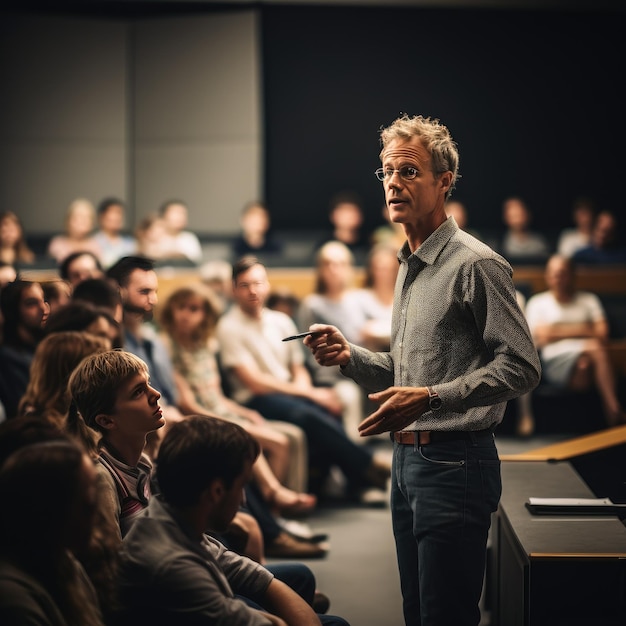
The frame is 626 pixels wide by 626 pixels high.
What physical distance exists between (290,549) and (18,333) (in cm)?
123

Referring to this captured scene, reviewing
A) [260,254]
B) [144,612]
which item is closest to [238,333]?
[144,612]

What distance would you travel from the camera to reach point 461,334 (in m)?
1.89

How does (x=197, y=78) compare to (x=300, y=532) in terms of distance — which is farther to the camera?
(x=197, y=78)

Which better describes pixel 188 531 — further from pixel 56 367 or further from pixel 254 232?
pixel 254 232

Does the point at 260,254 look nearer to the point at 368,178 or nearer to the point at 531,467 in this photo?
the point at 368,178

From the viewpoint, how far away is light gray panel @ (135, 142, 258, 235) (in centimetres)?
895

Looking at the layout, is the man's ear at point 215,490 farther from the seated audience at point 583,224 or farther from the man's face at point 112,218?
the seated audience at point 583,224

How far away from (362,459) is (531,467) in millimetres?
1483

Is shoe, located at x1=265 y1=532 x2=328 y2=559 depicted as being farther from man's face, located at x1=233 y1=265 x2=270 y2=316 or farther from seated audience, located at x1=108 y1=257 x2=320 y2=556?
man's face, located at x1=233 y1=265 x2=270 y2=316

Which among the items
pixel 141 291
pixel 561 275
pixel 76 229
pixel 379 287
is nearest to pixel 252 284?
pixel 141 291

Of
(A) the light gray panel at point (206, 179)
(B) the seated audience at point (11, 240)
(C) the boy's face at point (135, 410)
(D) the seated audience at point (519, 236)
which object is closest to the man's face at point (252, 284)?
(C) the boy's face at point (135, 410)

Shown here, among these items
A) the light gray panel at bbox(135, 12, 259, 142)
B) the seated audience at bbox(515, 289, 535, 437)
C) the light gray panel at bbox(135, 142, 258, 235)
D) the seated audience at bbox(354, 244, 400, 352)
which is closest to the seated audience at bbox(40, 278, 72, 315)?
the seated audience at bbox(354, 244, 400, 352)

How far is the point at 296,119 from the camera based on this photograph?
928cm

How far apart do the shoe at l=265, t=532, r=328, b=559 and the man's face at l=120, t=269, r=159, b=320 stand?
971mm
